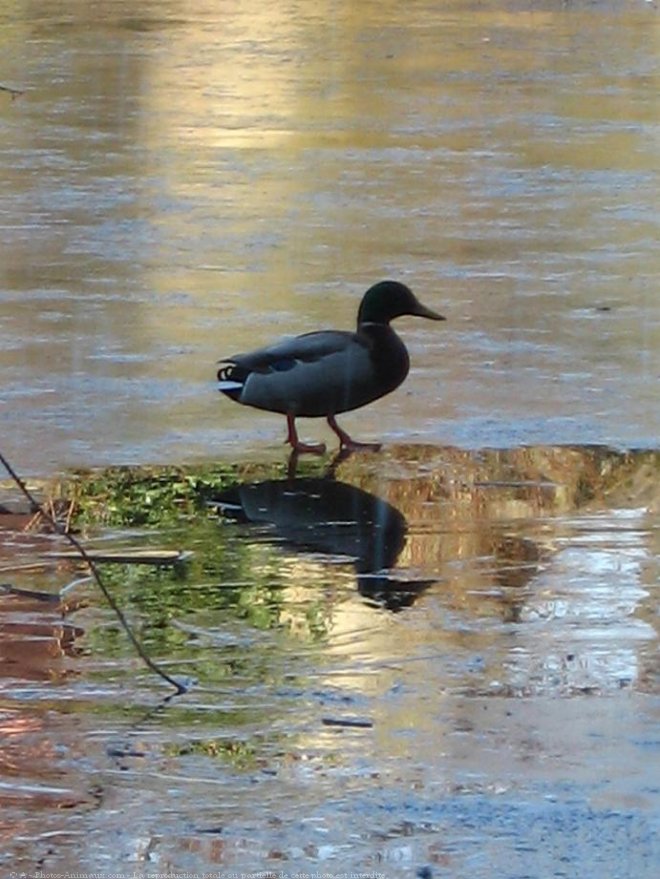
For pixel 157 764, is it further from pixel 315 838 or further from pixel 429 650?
pixel 429 650

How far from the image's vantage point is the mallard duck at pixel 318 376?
7.92 meters

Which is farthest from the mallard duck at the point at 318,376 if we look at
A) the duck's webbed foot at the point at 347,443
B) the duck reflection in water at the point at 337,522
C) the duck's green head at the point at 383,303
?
the duck reflection in water at the point at 337,522

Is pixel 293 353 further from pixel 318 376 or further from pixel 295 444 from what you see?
pixel 295 444

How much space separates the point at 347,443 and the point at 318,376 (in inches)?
10.0

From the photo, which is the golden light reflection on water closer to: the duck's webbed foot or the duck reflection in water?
the duck's webbed foot

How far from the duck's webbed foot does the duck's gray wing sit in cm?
5

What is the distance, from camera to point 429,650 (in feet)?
19.0

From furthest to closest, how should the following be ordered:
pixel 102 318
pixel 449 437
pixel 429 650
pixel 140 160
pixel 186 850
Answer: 1. pixel 140 160
2. pixel 102 318
3. pixel 449 437
4. pixel 429 650
5. pixel 186 850

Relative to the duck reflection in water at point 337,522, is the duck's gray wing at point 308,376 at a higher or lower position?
higher

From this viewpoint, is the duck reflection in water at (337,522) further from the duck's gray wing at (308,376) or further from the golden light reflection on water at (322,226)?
the golden light reflection on water at (322,226)

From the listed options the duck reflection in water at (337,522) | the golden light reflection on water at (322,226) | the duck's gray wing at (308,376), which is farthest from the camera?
the golden light reflection on water at (322,226)

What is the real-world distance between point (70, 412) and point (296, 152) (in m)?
6.77

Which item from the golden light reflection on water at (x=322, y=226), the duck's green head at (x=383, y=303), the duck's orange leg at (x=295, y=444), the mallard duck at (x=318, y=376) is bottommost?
the golden light reflection on water at (x=322, y=226)

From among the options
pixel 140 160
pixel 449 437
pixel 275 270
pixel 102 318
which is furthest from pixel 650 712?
pixel 140 160
